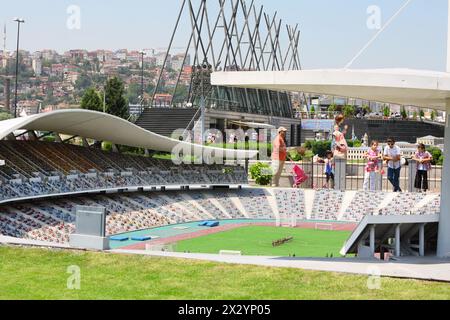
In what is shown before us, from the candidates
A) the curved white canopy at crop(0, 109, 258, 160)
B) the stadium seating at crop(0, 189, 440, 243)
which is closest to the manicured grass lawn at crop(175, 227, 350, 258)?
the stadium seating at crop(0, 189, 440, 243)

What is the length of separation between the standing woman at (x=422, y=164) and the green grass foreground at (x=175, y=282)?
17388 mm

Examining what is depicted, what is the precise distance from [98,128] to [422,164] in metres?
14.5

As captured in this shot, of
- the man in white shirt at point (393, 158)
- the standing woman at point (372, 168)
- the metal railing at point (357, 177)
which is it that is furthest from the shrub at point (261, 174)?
the man in white shirt at point (393, 158)

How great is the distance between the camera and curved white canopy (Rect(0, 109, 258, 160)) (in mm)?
27455

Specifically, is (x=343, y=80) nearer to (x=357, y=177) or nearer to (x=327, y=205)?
(x=327, y=205)

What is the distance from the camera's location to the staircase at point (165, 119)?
5412cm

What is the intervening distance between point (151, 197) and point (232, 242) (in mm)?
7768

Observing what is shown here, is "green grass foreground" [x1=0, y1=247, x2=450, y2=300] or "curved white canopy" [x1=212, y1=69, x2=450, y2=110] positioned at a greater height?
"curved white canopy" [x1=212, y1=69, x2=450, y2=110]

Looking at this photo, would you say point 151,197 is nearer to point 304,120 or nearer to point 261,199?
point 261,199

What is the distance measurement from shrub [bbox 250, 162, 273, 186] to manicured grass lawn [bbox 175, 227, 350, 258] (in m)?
8.90

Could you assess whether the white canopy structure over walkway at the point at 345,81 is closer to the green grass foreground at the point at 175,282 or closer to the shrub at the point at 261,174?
the green grass foreground at the point at 175,282

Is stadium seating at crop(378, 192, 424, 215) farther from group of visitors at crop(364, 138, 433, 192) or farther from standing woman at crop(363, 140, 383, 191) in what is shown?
standing woman at crop(363, 140, 383, 191)

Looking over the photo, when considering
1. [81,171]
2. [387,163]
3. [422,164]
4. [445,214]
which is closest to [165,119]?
[81,171]
